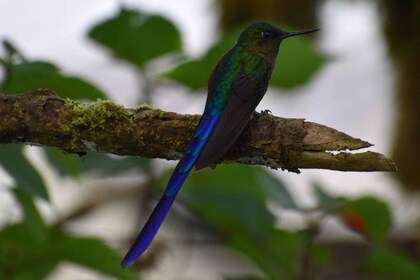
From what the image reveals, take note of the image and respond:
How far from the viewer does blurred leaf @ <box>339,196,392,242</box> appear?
1850 millimetres

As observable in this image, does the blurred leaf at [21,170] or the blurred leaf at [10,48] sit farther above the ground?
the blurred leaf at [10,48]

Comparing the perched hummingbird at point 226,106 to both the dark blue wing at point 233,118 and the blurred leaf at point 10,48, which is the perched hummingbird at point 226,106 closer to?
the dark blue wing at point 233,118

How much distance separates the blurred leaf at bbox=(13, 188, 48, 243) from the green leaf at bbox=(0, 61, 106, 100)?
0.19 m

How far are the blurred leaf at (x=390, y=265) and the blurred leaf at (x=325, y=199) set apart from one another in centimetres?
15

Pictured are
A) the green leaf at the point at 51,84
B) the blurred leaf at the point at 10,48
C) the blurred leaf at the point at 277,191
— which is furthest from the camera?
the blurred leaf at the point at 277,191

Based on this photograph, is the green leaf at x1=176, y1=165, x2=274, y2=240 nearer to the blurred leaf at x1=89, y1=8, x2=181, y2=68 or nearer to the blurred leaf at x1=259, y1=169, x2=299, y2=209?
the blurred leaf at x1=259, y1=169, x2=299, y2=209

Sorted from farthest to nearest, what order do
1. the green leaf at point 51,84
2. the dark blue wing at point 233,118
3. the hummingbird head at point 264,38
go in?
the hummingbird head at point 264,38 < the green leaf at point 51,84 < the dark blue wing at point 233,118

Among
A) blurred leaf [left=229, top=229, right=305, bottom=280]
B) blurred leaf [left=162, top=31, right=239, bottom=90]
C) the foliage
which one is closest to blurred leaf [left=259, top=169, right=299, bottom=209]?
the foliage

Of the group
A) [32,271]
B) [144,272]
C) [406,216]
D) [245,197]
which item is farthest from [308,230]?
[406,216]

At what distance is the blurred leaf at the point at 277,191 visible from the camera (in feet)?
5.68

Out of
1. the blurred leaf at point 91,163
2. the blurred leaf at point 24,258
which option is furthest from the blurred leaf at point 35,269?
the blurred leaf at point 91,163

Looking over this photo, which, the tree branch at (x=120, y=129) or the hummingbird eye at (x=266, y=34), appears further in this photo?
the hummingbird eye at (x=266, y=34)

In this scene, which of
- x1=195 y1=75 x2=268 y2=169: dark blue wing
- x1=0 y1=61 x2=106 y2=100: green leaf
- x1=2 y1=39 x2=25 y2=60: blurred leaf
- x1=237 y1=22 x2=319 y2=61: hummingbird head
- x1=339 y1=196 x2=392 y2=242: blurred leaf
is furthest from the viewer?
x1=339 y1=196 x2=392 y2=242: blurred leaf

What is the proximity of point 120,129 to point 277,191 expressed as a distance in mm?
557
